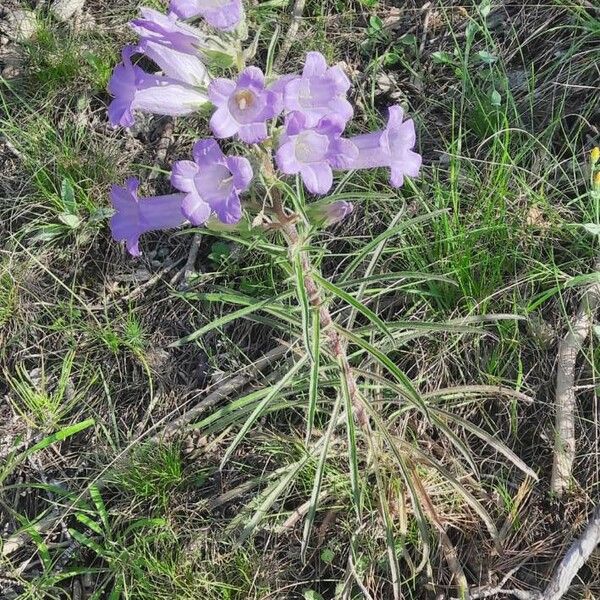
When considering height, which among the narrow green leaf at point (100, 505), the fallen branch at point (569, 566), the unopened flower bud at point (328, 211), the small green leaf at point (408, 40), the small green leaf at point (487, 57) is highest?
the unopened flower bud at point (328, 211)

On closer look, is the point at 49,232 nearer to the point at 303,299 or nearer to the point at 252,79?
the point at 303,299

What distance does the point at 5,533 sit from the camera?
2.80 m

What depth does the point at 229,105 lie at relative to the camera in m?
1.58

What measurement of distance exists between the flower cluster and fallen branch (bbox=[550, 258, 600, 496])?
1.09 metres

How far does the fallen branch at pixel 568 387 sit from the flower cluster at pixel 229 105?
3.58ft

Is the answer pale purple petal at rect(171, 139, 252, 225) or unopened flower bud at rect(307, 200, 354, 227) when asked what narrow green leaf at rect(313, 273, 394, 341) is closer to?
unopened flower bud at rect(307, 200, 354, 227)

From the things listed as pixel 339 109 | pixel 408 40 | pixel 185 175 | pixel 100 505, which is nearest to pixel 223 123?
pixel 185 175

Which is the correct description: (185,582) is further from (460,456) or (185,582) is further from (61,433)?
(460,456)

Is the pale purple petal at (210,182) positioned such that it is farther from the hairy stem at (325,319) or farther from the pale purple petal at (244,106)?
the hairy stem at (325,319)

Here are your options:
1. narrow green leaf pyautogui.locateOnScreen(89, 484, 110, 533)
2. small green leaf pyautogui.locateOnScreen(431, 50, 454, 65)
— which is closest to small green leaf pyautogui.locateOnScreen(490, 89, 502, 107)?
small green leaf pyautogui.locateOnScreen(431, 50, 454, 65)

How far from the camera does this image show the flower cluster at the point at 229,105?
1.55 meters

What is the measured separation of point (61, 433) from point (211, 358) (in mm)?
633

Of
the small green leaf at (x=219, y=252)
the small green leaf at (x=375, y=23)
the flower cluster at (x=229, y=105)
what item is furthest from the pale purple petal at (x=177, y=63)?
the small green leaf at (x=375, y=23)

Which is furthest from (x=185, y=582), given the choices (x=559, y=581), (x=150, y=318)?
(x=559, y=581)
